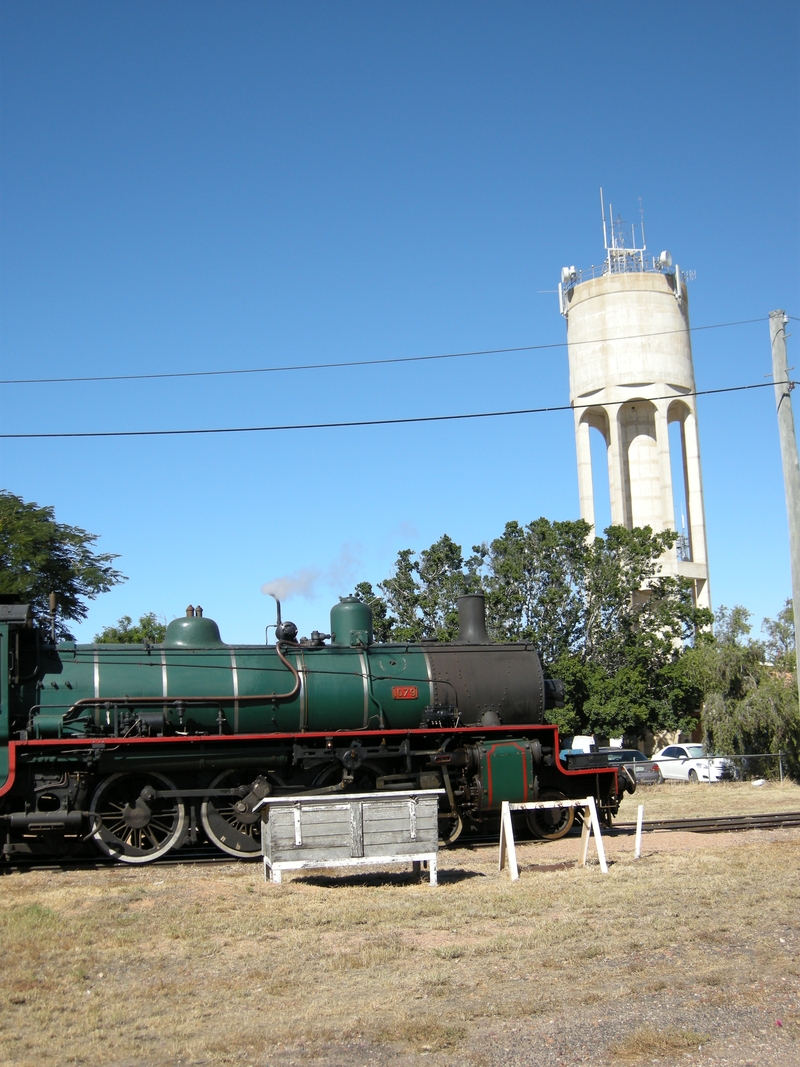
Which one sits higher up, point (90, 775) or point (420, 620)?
point (420, 620)

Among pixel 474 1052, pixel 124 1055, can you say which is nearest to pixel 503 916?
pixel 474 1052

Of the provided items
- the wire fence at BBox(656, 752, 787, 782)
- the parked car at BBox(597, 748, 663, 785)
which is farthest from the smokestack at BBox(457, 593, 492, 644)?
the wire fence at BBox(656, 752, 787, 782)

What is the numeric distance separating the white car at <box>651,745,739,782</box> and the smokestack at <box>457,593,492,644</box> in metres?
18.8

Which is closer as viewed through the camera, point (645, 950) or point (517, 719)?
point (645, 950)

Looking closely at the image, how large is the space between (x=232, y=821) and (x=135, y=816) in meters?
1.54

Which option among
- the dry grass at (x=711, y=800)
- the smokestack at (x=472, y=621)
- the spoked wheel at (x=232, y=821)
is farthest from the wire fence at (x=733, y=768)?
the spoked wheel at (x=232, y=821)

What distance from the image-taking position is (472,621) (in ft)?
63.0

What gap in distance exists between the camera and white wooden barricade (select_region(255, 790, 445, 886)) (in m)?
13.3

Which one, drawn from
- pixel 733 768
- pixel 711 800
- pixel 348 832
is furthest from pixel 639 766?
pixel 348 832

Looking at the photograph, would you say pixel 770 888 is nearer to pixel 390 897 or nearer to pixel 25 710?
pixel 390 897

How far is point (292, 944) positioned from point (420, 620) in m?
34.0

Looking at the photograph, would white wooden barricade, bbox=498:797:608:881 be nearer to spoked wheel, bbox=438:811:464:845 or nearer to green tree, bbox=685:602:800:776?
spoked wheel, bbox=438:811:464:845

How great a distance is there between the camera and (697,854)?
50.0 feet

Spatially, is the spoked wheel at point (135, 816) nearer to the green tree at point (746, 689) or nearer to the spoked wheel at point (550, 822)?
the spoked wheel at point (550, 822)
